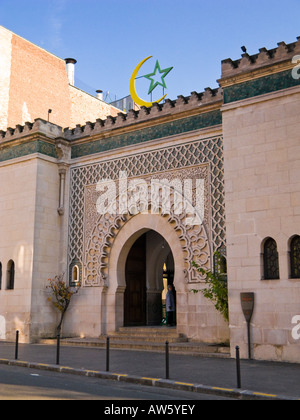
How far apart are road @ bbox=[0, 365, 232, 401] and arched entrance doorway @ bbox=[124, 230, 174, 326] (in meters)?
6.45

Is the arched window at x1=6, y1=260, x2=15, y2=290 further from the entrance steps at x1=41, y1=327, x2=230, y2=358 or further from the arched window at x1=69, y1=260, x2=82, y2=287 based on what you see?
the entrance steps at x1=41, y1=327, x2=230, y2=358

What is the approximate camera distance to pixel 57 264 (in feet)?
48.7

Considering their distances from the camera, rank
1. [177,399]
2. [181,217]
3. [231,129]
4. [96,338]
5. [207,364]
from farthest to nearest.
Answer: [96,338]
[181,217]
[231,129]
[207,364]
[177,399]

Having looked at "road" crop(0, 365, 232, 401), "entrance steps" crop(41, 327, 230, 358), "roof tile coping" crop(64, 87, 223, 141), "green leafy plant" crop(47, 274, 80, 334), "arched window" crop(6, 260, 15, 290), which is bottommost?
"road" crop(0, 365, 232, 401)

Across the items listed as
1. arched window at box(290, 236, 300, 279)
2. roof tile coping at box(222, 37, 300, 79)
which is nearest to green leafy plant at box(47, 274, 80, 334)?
arched window at box(290, 236, 300, 279)

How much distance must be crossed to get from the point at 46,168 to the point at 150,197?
3.64 meters

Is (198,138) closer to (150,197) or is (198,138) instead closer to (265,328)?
(150,197)

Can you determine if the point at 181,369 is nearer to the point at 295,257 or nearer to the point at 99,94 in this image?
the point at 295,257

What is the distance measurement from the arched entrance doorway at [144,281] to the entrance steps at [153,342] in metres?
1.35

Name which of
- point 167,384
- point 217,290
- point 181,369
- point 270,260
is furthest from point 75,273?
point 167,384

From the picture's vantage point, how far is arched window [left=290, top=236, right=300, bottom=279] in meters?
9.81

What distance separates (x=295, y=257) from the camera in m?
9.87

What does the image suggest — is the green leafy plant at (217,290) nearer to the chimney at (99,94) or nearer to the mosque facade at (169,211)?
the mosque facade at (169,211)
